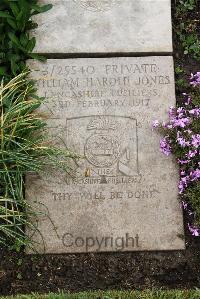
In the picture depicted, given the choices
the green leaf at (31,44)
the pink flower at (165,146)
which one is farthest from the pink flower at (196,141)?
the green leaf at (31,44)

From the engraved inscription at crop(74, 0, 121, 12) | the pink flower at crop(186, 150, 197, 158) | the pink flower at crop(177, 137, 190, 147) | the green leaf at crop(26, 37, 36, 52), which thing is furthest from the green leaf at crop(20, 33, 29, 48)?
the pink flower at crop(186, 150, 197, 158)

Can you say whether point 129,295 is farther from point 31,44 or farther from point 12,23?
point 12,23

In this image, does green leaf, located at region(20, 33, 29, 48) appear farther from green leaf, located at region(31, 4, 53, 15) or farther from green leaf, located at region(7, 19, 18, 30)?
green leaf, located at region(31, 4, 53, 15)

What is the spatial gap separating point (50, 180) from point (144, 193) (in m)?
0.67

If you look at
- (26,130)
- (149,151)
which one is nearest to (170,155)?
(149,151)

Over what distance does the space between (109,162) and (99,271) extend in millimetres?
769

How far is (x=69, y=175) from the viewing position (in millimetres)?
4320

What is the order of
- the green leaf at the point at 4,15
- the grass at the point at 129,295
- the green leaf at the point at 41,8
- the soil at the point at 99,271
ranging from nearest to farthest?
the grass at the point at 129,295, the soil at the point at 99,271, the green leaf at the point at 4,15, the green leaf at the point at 41,8

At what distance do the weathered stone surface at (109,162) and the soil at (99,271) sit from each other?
8 centimetres

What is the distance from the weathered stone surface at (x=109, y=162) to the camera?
13.8 ft

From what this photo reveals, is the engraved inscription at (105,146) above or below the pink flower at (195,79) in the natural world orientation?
below

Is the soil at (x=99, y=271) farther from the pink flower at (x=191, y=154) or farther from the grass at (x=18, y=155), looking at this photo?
the pink flower at (x=191, y=154)

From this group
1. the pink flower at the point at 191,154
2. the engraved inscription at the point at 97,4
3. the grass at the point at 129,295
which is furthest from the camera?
the engraved inscription at the point at 97,4

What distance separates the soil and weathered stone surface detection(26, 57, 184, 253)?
8cm
